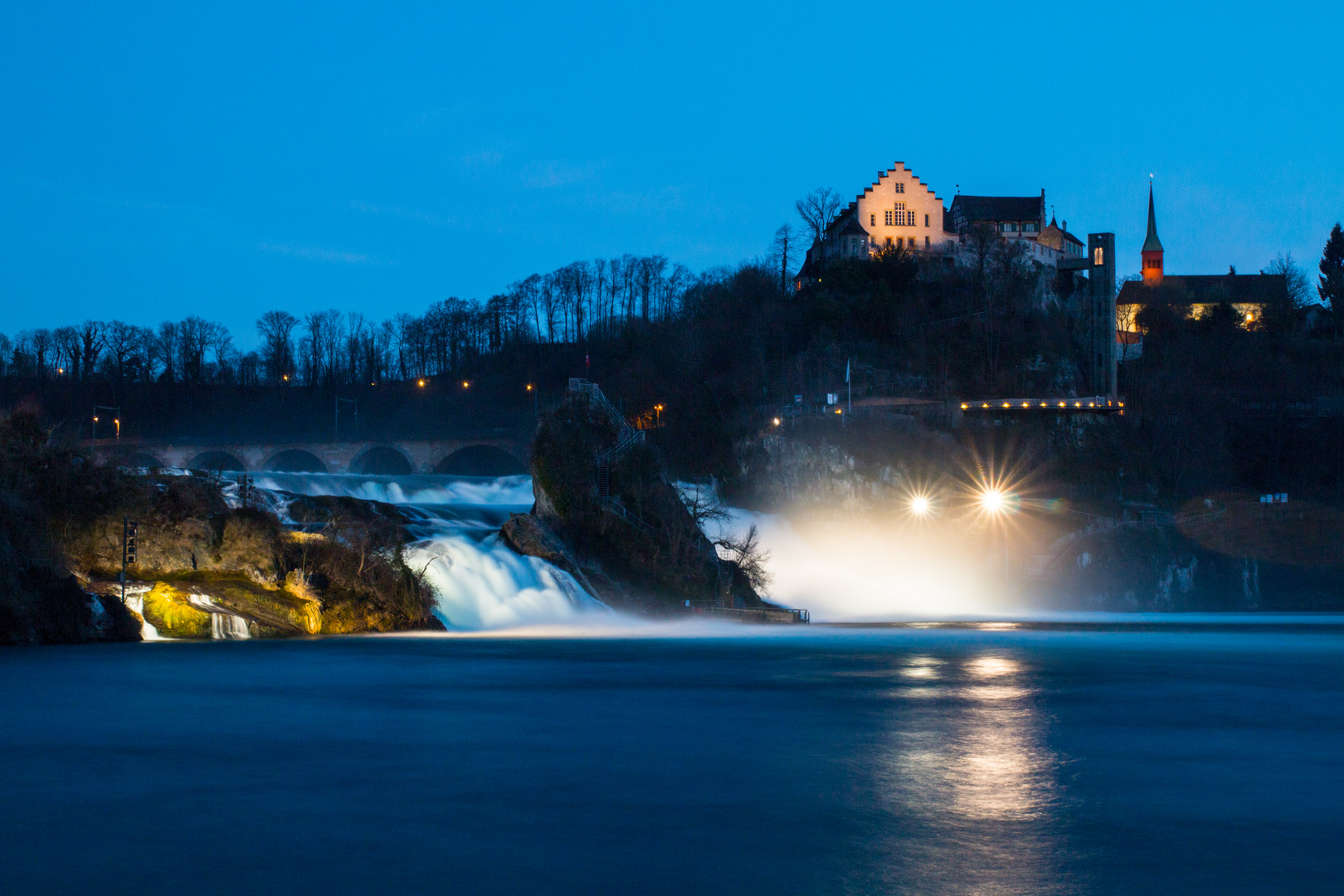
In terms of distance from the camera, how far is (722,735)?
18.1 m

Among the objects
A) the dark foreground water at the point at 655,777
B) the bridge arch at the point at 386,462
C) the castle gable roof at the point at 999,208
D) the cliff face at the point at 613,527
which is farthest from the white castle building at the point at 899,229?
the dark foreground water at the point at 655,777

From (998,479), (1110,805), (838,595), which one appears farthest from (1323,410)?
(1110,805)

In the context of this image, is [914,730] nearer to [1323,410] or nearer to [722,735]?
[722,735]

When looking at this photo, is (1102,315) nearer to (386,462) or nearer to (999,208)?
(999,208)

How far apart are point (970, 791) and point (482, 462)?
96485mm

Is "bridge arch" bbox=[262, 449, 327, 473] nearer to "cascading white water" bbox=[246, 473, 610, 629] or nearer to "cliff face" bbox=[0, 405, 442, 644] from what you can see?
"cascading white water" bbox=[246, 473, 610, 629]

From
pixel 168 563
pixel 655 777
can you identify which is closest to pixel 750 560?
pixel 168 563

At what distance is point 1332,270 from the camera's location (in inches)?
4803

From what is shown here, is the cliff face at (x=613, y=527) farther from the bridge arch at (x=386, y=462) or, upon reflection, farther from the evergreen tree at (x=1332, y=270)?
the evergreen tree at (x=1332, y=270)

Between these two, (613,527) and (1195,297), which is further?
(1195,297)

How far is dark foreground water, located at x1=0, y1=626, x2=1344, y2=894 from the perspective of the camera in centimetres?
1023

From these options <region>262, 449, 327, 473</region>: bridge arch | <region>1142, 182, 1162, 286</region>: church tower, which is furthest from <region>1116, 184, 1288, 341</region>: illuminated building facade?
<region>262, 449, 327, 473</region>: bridge arch

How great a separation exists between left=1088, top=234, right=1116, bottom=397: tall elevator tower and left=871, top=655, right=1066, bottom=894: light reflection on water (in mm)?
65823

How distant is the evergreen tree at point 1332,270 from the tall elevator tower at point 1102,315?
3722 centimetres
